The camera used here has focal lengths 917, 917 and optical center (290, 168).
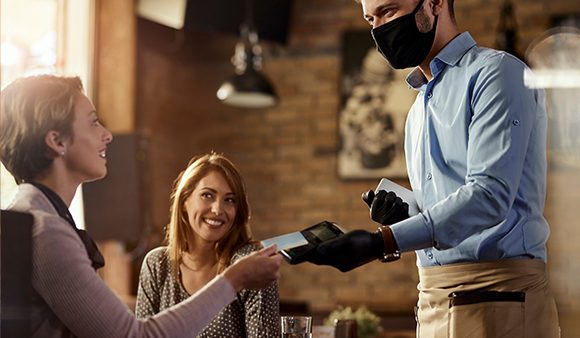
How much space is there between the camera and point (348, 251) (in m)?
1.83

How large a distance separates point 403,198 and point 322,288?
4.98 meters

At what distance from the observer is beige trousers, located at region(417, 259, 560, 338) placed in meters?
1.92

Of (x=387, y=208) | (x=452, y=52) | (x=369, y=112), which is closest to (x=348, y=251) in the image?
(x=387, y=208)

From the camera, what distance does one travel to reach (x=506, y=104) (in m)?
1.89

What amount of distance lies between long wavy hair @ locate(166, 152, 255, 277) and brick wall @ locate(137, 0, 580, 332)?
3.96m

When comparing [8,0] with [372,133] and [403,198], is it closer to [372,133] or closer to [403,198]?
[372,133]

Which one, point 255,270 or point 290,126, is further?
point 290,126

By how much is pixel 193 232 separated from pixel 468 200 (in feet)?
4.21

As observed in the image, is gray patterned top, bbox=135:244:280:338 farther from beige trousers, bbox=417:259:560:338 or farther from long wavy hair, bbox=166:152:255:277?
beige trousers, bbox=417:259:560:338

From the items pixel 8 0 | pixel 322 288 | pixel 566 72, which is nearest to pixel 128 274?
pixel 322 288

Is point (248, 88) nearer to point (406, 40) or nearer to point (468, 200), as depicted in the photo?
point (406, 40)

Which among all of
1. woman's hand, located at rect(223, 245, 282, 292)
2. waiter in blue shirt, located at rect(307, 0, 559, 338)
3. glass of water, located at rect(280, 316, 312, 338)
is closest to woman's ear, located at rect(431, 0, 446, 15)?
waiter in blue shirt, located at rect(307, 0, 559, 338)

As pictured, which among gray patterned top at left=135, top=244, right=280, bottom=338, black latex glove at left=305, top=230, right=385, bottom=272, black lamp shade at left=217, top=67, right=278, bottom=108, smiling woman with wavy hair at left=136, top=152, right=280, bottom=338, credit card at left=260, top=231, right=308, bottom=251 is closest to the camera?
black latex glove at left=305, top=230, right=385, bottom=272

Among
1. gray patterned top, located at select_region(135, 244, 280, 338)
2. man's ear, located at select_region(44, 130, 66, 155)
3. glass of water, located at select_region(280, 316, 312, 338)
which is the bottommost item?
gray patterned top, located at select_region(135, 244, 280, 338)
